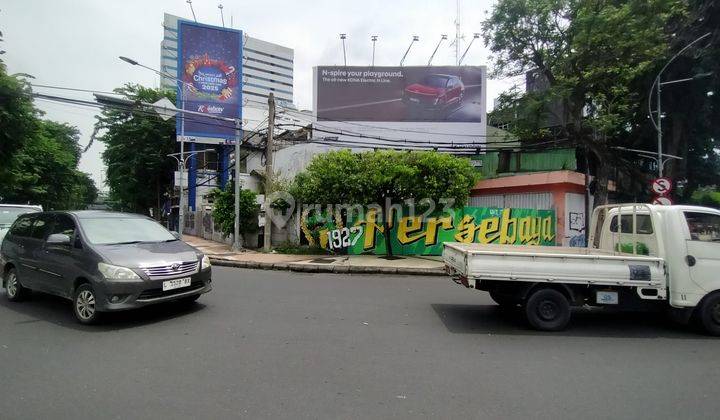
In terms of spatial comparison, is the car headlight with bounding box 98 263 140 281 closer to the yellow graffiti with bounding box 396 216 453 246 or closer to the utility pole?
the utility pole

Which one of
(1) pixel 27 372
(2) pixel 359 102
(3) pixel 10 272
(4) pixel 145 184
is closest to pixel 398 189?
(3) pixel 10 272

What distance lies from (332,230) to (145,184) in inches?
1087

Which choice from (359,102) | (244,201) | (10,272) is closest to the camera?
(10,272)

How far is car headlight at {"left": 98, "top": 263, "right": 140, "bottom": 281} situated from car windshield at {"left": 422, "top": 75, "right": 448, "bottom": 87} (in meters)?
24.8

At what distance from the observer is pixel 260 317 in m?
6.20

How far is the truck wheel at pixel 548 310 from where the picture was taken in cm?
570

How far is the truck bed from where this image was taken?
5.54 meters

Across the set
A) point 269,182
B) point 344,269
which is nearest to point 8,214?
point 269,182

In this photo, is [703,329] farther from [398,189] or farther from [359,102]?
[359,102]

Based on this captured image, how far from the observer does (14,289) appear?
705 cm

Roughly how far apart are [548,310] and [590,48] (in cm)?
1383

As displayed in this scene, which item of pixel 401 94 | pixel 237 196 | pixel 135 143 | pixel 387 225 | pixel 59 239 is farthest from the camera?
pixel 135 143

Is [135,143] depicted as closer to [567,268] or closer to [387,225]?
[387,225]

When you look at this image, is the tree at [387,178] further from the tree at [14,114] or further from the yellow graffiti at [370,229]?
the tree at [14,114]
